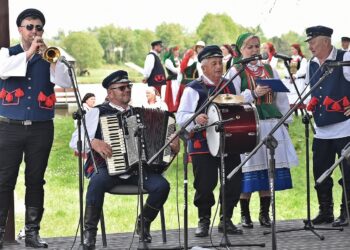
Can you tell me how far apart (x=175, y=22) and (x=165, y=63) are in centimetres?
139

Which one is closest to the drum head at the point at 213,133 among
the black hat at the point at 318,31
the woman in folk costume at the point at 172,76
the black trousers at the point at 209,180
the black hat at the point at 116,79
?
the black trousers at the point at 209,180

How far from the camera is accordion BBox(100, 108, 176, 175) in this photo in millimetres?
6492

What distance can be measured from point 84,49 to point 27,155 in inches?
396

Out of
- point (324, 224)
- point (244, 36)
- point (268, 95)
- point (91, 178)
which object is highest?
point (244, 36)

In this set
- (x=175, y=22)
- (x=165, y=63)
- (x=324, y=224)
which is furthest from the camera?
(x=175, y=22)

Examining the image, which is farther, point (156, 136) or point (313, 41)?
point (313, 41)

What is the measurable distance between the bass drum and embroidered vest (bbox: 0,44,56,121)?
1222mm

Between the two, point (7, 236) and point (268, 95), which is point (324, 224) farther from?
point (7, 236)

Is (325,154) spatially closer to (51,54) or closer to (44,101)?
(44,101)

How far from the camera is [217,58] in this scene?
7.08 meters

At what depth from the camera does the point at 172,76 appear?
16312 millimetres

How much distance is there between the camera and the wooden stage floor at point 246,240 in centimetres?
689

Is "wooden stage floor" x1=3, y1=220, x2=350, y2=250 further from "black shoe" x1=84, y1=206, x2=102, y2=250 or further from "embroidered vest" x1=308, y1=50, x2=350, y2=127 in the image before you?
"embroidered vest" x1=308, y1=50, x2=350, y2=127

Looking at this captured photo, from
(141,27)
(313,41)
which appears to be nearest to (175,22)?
(141,27)
